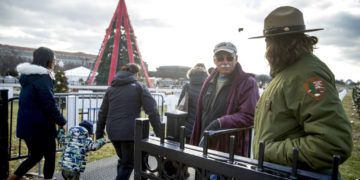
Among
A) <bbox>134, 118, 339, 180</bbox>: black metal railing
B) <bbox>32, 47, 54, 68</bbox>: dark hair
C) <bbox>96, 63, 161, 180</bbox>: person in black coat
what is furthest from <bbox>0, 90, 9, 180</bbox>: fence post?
<bbox>134, 118, 339, 180</bbox>: black metal railing

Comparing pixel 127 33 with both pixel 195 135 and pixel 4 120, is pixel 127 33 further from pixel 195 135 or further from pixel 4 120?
pixel 195 135

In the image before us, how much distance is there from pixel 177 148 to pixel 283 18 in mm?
860

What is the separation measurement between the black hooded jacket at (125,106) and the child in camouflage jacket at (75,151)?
820mm

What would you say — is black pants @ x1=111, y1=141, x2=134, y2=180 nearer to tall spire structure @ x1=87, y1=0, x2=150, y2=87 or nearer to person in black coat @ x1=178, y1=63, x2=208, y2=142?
person in black coat @ x1=178, y1=63, x2=208, y2=142

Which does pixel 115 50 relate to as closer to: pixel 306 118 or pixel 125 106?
pixel 125 106

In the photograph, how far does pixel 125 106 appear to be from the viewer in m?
4.02

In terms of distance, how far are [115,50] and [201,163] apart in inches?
883

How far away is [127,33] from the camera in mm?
24250

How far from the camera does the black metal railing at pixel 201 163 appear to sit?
116 centimetres

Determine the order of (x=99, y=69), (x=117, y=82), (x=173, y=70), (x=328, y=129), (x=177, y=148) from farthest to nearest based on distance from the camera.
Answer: (x=173, y=70) → (x=99, y=69) → (x=117, y=82) → (x=177, y=148) → (x=328, y=129)

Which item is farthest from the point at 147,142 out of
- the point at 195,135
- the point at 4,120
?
the point at 4,120

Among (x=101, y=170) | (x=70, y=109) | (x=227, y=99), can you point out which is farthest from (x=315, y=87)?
(x=70, y=109)

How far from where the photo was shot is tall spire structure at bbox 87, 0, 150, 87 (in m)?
23.2

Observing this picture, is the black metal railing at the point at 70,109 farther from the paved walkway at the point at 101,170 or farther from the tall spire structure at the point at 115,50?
the tall spire structure at the point at 115,50
